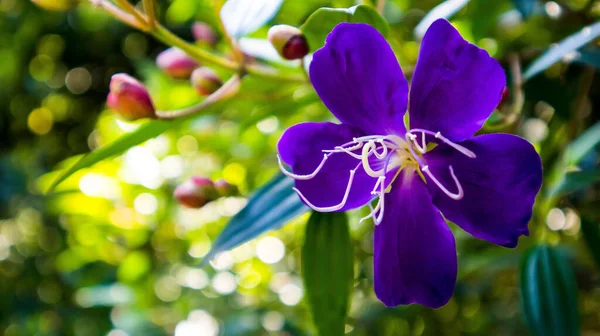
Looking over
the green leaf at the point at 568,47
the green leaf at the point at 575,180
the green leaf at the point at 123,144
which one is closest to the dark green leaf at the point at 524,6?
the green leaf at the point at 568,47

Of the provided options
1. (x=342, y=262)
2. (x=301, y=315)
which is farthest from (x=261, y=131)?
(x=342, y=262)

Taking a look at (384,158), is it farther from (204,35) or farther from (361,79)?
(204,35)

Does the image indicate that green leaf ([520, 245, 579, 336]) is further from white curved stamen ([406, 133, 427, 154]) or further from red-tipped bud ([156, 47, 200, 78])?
red-tipped bud ([156, 47, 200, 78])

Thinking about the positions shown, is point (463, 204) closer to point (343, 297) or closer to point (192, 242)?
point (343, 297)

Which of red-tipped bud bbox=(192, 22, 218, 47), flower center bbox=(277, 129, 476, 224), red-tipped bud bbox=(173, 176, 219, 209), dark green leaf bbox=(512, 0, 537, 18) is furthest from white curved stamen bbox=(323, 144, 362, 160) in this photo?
red-tipped bud bbox=(192, 22, 218, 47)

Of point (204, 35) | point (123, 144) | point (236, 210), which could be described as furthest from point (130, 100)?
point (236, 210)
